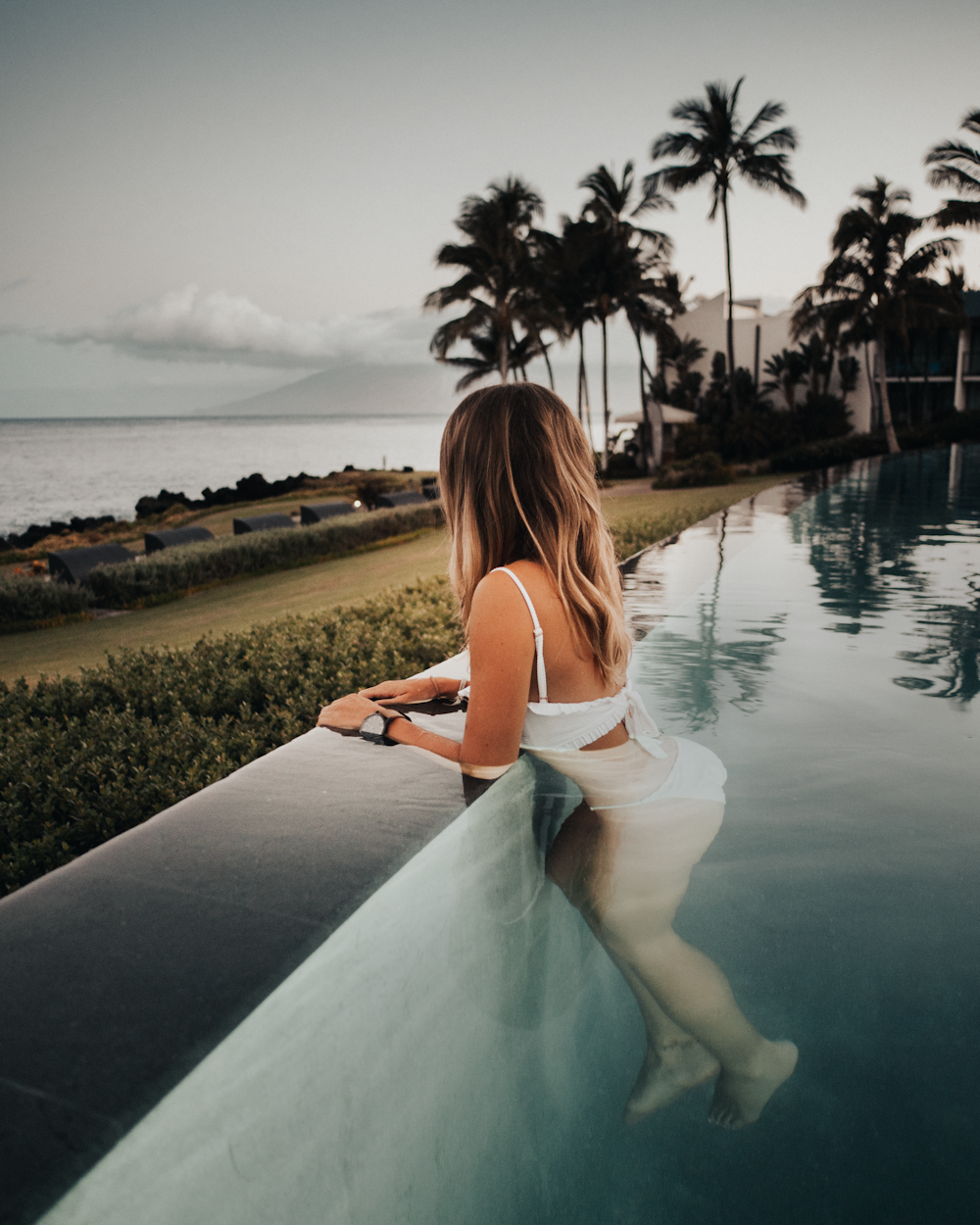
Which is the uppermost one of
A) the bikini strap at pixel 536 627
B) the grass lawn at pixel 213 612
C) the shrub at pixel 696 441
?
the shrub at pixel 696 441

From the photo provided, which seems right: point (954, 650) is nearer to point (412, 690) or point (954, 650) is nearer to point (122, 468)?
point (412, 690)

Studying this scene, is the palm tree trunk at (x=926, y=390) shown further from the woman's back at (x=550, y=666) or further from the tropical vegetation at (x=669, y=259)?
the woman's back at (x=550, y=666)

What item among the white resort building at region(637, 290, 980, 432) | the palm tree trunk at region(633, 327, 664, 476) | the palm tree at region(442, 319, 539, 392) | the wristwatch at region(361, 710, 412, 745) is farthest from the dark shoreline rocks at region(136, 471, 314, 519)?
the wristwatch at region(361, 710, 412, 745)

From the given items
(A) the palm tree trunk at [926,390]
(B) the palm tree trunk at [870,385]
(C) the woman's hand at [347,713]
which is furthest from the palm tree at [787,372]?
(C) the woman's hand at [347,713]

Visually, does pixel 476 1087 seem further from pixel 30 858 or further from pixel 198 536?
pixel 198 536

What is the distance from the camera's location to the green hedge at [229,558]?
13.4 m

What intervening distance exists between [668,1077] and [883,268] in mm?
36245

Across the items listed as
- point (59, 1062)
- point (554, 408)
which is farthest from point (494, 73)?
point (59, 1062)

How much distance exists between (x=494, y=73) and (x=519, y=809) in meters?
23.2

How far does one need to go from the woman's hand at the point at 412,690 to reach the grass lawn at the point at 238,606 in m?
5.07

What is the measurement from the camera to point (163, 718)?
4.45 metres

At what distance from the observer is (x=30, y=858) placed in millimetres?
3049

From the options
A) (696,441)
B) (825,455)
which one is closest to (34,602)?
(825,455)

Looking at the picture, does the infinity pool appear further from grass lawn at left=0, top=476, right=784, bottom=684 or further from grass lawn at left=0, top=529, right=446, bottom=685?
grass lawn at left=0, top=476, right=784, bottom=684
